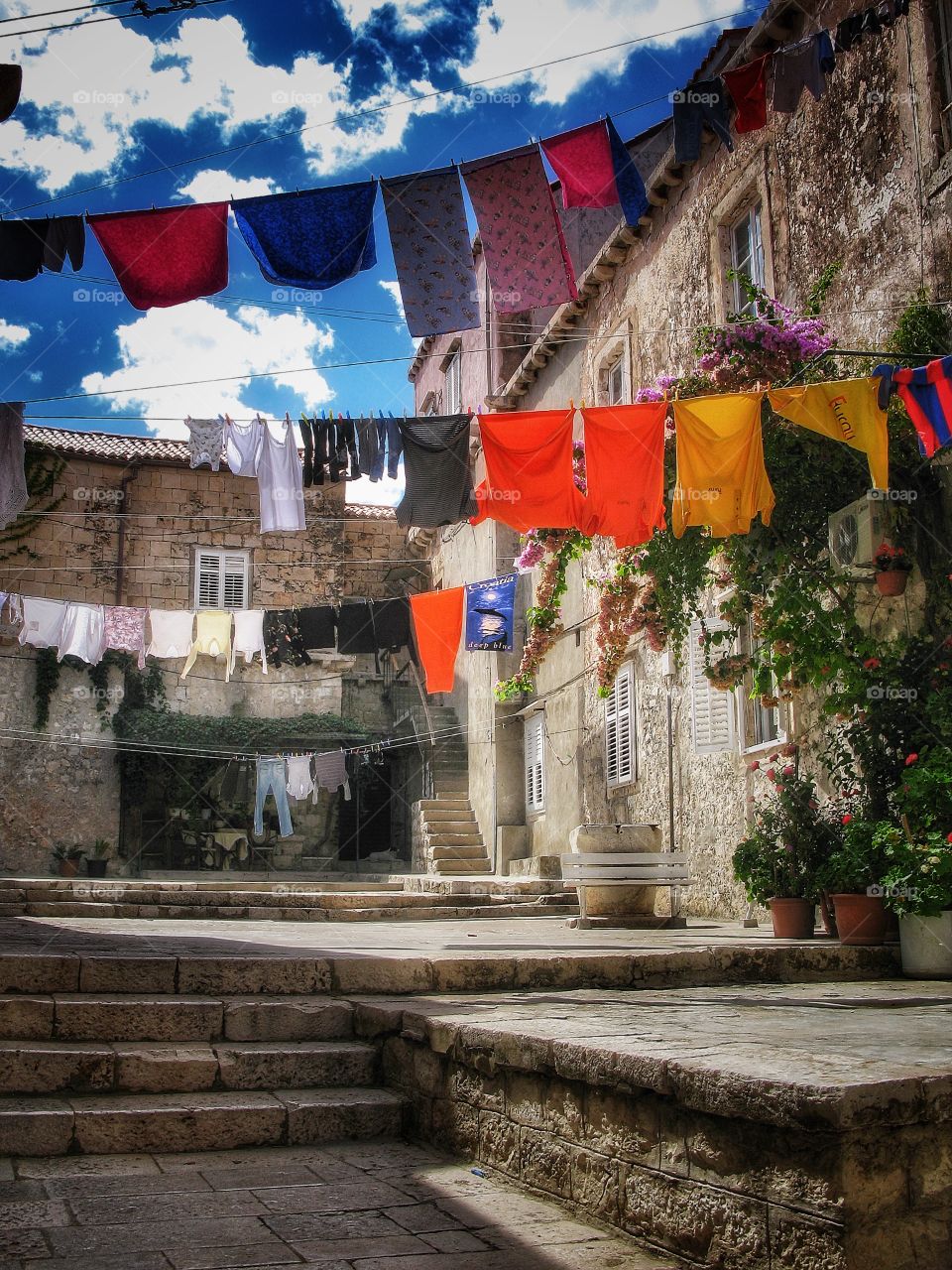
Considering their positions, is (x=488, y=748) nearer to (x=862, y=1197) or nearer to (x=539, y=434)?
(x=539, y=434)

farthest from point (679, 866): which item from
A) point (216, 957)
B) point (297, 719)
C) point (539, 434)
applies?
point (297, 719)

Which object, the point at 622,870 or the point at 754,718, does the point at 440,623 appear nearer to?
the point at 754,718

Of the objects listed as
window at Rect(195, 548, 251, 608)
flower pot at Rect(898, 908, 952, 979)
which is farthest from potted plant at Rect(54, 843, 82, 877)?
flower pot at Rect(898, 908, 952, 979)

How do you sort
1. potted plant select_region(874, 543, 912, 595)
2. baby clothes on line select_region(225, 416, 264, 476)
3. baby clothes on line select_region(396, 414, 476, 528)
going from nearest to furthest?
1. potted plant select_region(874, 543, 912, 595)
2. baby clothes on line select_region(396, 414, 476, 528)
3. baby clothes on line select_region(225, 416, 264, 476)

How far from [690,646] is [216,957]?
7973mm

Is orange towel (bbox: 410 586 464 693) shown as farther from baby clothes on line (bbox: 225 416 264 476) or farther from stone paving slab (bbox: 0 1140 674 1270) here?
stone paving slab (bbox: 0 1140 674 1270)

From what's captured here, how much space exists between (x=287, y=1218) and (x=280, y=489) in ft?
38.6

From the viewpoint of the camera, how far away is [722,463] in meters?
8.30

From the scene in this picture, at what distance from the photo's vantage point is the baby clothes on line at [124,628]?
20.4m

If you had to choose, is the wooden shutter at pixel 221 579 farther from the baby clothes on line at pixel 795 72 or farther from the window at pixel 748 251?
the baby clothes on line at pixel 795 72

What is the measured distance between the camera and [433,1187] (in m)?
3.84

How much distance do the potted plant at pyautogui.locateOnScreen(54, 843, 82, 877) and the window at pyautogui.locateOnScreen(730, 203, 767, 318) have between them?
16966 mm

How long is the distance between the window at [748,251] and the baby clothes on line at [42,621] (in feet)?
44.4

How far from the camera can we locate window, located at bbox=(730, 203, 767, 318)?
11406 millimetres
